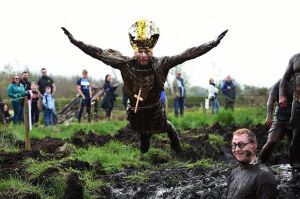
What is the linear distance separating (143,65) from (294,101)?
2.28 m

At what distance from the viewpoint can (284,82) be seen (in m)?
7.98

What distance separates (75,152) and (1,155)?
1.64 meters

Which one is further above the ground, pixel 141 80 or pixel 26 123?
pixel 141 80

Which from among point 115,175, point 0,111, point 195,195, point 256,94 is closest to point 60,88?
point 256,94

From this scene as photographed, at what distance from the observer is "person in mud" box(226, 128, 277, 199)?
4230mm

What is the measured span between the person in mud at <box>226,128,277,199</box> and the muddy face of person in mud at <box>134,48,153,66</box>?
12.4 feet

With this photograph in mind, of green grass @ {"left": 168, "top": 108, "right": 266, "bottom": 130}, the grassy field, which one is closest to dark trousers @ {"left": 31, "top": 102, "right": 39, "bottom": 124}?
the grassy field

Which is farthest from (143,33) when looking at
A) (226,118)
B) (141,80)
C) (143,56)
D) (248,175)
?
(226,118)

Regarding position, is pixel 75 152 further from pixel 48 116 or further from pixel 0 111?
pixel 48 116

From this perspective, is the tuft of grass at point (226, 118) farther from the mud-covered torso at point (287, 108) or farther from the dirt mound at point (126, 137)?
the mud-covered torso at point (287, 108)

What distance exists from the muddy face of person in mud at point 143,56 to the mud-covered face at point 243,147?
3.81m

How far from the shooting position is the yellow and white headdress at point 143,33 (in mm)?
7867

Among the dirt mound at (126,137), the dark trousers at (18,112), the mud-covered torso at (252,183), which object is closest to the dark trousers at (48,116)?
the dark trousers at (18,112)

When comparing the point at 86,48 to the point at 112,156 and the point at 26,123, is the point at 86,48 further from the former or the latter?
the point at 26,123
